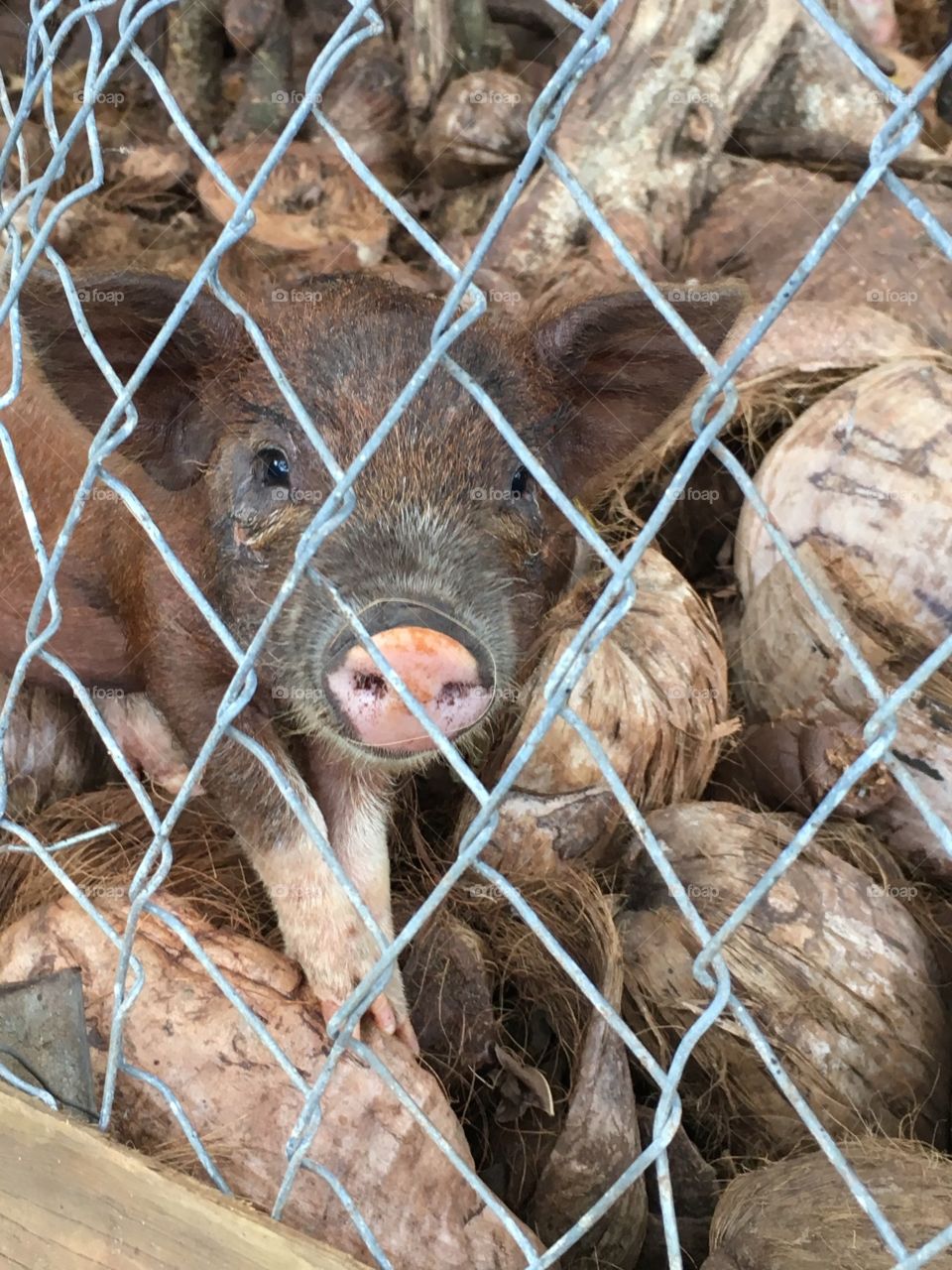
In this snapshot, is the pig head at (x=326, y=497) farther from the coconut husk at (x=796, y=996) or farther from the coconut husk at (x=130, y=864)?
the coconut husk at (x=796, y=996)

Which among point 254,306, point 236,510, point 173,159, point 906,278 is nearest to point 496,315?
point 254,306

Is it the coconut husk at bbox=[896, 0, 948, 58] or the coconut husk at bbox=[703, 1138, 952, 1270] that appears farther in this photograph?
the coconut husk at bbox=[896, 0, 948, 58]

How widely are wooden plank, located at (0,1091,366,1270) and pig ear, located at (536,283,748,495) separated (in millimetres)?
1295

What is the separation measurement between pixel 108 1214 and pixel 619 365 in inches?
58.0

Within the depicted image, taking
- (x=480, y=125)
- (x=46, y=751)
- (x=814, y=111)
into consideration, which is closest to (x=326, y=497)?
(x=46, y=751)

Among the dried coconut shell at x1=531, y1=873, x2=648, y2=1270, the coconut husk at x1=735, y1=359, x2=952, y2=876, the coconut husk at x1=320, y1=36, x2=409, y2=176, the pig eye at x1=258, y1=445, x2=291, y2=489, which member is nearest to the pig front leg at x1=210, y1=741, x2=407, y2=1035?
the dried coconut shell at x1=531, y1=873, x2=648, y2=1270

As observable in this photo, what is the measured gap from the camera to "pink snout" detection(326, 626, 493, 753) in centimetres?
135

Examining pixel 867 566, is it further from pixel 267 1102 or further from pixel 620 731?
pixel 267 1102

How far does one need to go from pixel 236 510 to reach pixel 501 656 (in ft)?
1.65

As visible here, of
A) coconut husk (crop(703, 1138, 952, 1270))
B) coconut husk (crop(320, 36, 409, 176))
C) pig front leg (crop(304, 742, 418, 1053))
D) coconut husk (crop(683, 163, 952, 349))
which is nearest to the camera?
coconut husk (crop(703, 1138, 952, 1270))

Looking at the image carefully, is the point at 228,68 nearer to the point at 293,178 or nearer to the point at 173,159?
the point at 173,159

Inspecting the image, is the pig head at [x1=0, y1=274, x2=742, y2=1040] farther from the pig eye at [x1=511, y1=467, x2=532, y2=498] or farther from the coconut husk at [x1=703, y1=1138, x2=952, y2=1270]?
the coconut husk at [x1=703, y1=1138, x2=952, y2=1270]

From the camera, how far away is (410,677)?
52.8 inches

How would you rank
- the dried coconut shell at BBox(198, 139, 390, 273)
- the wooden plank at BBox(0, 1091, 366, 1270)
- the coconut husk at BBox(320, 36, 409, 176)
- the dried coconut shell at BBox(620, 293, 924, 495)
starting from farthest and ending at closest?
the coconut husk at BBox(320, 36, 409, 176)
the dried coconut shell at BBox(198, 139, 390, 273)
the dried coconut shell at BBox(620, 293, 924, 495)
the wooden plank at BBox(0, 1091, 366, 1270)
